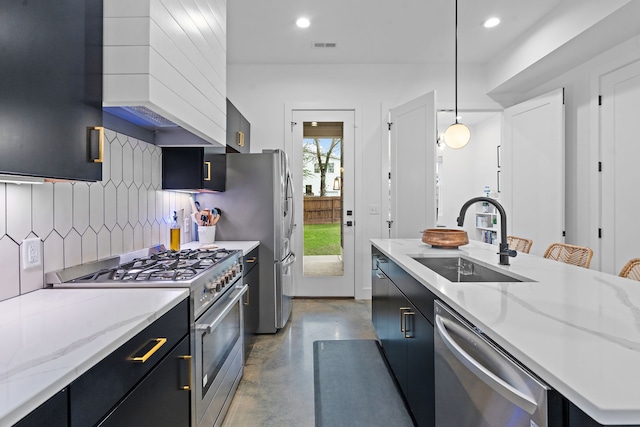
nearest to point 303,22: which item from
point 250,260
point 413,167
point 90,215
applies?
point 413,167

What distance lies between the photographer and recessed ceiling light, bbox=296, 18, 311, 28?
3.34 meters

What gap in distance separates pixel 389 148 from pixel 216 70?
2634mm

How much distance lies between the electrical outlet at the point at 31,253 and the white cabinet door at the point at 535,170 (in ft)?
13.9

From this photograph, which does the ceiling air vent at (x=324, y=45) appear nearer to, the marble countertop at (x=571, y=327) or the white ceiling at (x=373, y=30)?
the white ceiling at (x=373, y=30)

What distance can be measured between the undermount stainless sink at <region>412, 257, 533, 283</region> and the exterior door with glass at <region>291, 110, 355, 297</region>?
6.86ft

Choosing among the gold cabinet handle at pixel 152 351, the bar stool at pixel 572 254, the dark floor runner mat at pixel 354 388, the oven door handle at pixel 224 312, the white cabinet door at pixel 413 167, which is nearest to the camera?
the gold cabinet handle at pixel 152 351

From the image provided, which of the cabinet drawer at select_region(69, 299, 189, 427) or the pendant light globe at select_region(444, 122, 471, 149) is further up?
the pendant light globe at select_region(444, 122, 471, 149)

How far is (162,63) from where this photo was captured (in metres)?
1.44

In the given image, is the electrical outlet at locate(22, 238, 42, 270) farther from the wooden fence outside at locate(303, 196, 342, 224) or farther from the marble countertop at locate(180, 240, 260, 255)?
the wooden fence outside at locate(303, 196, 342, 224)

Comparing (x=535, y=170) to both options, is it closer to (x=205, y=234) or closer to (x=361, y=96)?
(x=361, y=96)

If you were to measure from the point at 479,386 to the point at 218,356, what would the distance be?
1303mm

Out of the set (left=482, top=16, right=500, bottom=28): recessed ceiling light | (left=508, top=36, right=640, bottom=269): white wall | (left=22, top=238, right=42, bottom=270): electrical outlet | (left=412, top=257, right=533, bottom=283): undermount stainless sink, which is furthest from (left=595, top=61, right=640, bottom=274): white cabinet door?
(left=22, top=238, right=42, bottom=270): electrical outlet

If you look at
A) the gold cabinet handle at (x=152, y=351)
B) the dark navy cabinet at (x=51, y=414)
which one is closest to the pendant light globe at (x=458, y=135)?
the gold cabinet handle at (x=152, y=351)

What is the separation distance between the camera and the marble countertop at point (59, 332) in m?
0.65
